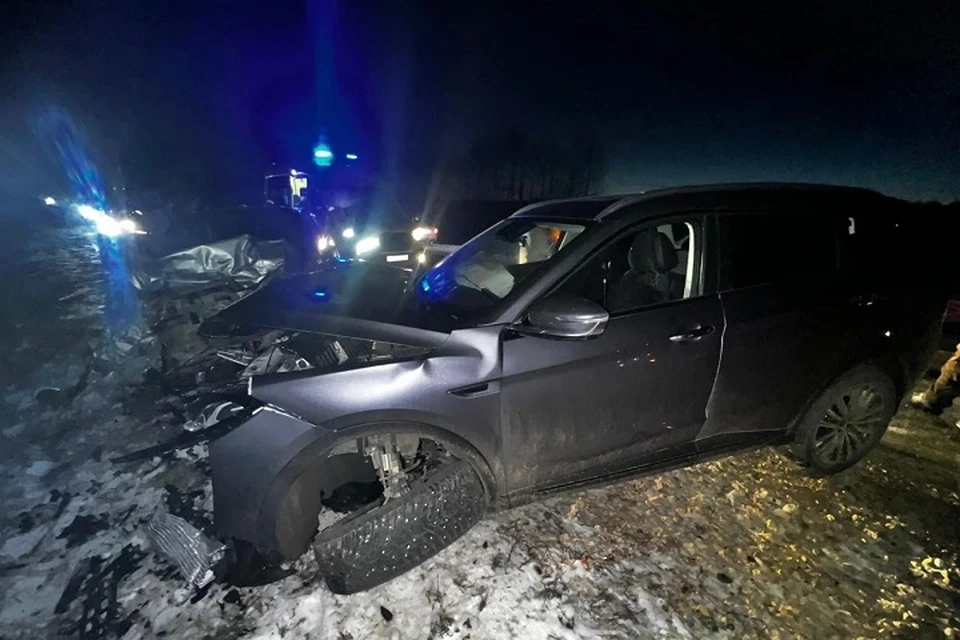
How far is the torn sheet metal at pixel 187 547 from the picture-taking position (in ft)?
7.43

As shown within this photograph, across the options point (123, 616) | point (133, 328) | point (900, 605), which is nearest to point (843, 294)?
point (900, 605)

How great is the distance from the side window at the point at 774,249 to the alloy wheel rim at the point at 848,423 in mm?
920

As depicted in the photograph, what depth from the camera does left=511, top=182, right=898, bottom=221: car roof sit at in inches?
102

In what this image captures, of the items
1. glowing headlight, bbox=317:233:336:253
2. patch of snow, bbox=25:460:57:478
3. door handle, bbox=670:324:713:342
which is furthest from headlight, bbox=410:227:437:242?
door handle, bbox=670:324:713:342

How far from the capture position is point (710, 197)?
2654 mm

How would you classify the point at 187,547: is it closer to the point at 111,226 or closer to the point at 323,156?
the point at 323,156

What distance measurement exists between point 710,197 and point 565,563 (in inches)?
85.2

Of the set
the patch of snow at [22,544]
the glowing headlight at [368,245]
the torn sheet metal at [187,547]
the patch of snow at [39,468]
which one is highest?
the glowing headlight at [368,245]

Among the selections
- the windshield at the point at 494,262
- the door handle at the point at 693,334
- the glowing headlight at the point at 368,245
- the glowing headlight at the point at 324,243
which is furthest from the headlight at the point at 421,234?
the door handle at the point at 693,334

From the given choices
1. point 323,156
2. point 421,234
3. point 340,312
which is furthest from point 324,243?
point 340,312

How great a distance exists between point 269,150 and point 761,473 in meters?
39.7

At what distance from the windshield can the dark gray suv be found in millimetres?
15

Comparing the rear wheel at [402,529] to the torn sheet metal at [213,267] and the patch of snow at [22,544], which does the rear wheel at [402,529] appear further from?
the torn sheet metal at [213,267]

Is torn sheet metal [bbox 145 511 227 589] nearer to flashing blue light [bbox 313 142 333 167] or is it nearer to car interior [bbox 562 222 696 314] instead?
car interior [bbox 562 222 696 314]
